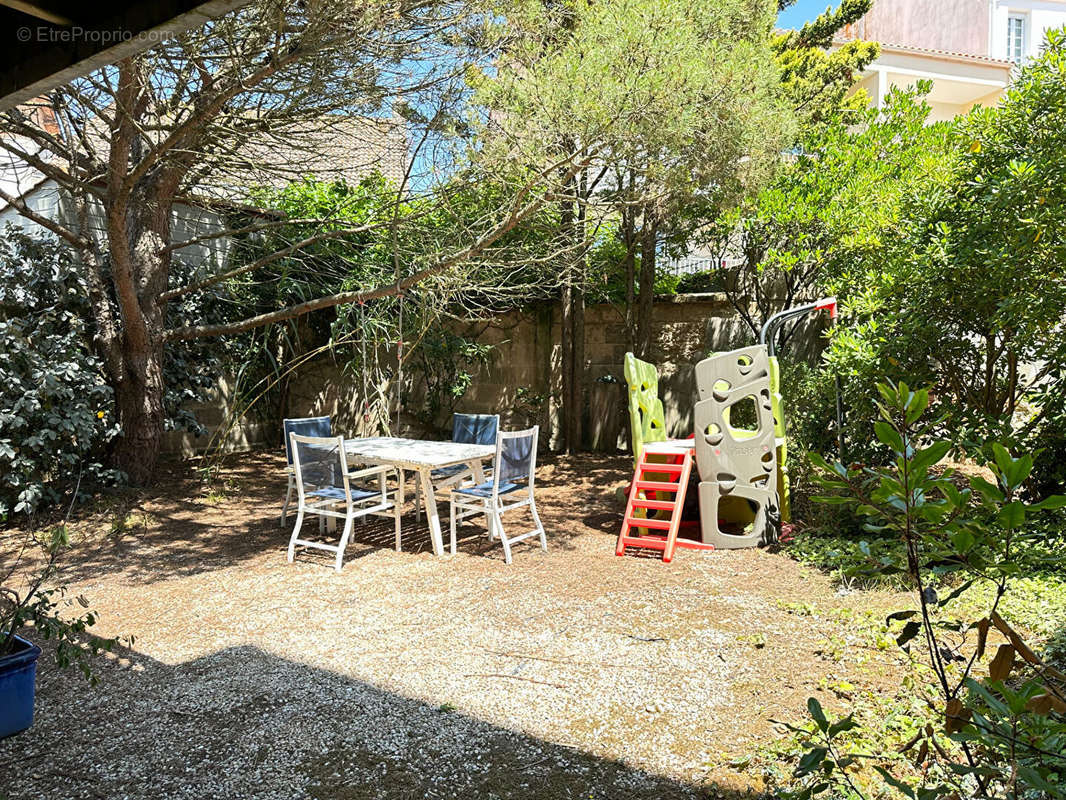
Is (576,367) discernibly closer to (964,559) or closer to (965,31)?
(964,559)

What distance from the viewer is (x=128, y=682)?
126 inches

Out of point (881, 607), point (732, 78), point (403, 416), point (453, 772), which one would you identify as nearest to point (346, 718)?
point (453, 772)

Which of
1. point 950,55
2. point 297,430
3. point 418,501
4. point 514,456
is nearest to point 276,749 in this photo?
point 514,456

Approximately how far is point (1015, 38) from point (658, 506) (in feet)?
48.1

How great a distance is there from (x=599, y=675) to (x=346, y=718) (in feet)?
3.43

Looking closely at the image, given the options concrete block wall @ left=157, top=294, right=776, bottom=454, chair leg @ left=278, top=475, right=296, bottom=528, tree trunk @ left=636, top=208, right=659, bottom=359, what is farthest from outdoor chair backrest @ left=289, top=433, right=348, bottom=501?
tree trunk @ left=636, top=208, right=659, bottom=359

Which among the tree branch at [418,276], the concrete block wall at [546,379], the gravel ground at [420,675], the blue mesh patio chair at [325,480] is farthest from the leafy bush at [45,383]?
the concrete block wall at [546,379]

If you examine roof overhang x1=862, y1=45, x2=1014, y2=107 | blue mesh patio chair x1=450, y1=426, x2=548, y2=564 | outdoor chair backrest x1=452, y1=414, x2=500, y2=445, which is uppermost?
roof overhang x1=862, y1=45, x2=1014, y2=107

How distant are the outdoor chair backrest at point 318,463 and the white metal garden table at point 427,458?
0.66 ft

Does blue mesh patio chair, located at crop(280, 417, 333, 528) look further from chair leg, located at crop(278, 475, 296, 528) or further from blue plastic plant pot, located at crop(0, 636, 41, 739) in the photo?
blue plastic plant pot, located at crop(0, 636, 41, 739)

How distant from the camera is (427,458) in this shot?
507 centimetres

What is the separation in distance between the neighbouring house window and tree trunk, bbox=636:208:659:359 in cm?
1114

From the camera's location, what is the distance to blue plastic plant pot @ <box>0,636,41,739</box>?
262 cm

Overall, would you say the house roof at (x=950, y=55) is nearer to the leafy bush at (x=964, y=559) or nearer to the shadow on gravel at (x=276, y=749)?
the shadow on gravel at (x=276, y=749)
